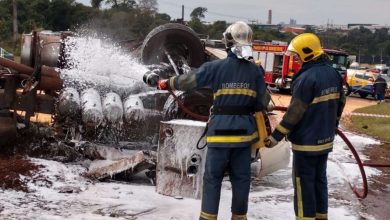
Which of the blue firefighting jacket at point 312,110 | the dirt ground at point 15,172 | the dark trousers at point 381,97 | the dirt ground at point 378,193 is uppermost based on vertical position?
the blue firefighting jacket at point 312,110

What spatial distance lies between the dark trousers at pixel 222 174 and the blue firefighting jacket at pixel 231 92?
10 centimetres

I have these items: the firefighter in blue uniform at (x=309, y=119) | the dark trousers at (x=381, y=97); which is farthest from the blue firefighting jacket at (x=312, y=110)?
the dark trousers at (x=381, y=97)

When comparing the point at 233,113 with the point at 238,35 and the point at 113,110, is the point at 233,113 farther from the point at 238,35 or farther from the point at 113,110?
the point at 113,110

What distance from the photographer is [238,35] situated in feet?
16.6

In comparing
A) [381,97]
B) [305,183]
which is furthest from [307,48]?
[381,97]

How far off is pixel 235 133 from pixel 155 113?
2983 mm

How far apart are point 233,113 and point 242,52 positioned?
0.54m

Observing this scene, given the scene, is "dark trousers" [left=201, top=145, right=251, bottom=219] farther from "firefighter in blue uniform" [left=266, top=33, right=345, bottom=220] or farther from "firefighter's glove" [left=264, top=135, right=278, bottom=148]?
"firefighter in blue uniform" [left=266, top=33, right=345, bottom=220]

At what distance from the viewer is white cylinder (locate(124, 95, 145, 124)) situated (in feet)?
24.1

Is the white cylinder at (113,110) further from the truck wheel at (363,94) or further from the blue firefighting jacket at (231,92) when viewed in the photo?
the truck wheel at (363,94)

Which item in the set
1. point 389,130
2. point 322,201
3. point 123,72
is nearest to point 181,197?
point 322,201

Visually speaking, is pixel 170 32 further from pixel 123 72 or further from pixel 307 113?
pixel 307 113

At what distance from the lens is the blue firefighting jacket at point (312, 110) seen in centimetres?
494

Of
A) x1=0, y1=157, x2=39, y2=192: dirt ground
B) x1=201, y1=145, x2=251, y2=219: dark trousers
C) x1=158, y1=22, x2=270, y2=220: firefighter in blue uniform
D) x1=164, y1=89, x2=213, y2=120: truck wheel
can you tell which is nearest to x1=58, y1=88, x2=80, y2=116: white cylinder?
x1=0, y1=157, x2=39, y2=192: dirt ground
